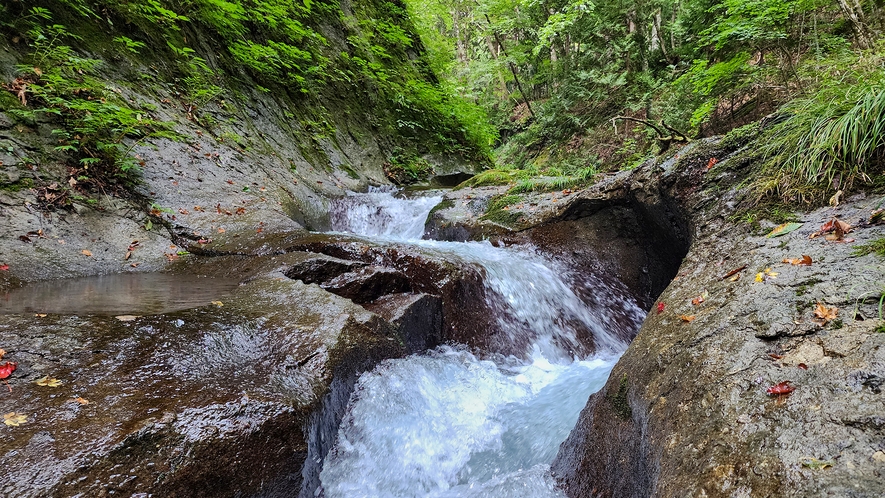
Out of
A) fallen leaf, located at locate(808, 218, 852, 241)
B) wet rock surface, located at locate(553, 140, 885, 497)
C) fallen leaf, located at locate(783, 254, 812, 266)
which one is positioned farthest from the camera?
fallen leaf, located at locate(808, 218, 852, 241)

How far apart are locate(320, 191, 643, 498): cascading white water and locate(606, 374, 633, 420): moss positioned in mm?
635

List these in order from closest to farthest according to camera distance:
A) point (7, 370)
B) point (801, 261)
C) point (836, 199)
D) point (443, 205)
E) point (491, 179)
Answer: point (7, 370), point (801, 261), point (836, 199), point (443, 205), point (491, 179)

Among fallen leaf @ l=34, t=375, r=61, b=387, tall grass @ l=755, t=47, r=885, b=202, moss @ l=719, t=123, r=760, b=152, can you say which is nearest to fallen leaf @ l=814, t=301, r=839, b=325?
tall grass @ l=755, t=47, r=885, b=202

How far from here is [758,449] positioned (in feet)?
4.56

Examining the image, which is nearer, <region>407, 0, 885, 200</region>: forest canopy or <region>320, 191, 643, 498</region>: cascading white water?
<region>320, 191, 643, 498</region>: cascading white water

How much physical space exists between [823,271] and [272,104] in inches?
413

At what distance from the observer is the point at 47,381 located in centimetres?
193

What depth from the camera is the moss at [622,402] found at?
228 cm

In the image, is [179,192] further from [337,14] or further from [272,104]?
[337,14]

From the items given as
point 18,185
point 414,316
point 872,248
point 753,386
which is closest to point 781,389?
point 753,386

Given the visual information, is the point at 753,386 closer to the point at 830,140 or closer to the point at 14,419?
the point at 830,140

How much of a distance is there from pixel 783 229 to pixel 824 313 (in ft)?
4.15

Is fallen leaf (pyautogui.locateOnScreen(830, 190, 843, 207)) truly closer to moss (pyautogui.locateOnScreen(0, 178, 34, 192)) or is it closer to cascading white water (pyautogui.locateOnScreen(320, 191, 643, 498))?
cascading white water (pyautogui.locateOnScreen(320, 191, 643, 498))

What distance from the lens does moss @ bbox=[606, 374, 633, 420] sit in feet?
7.47
